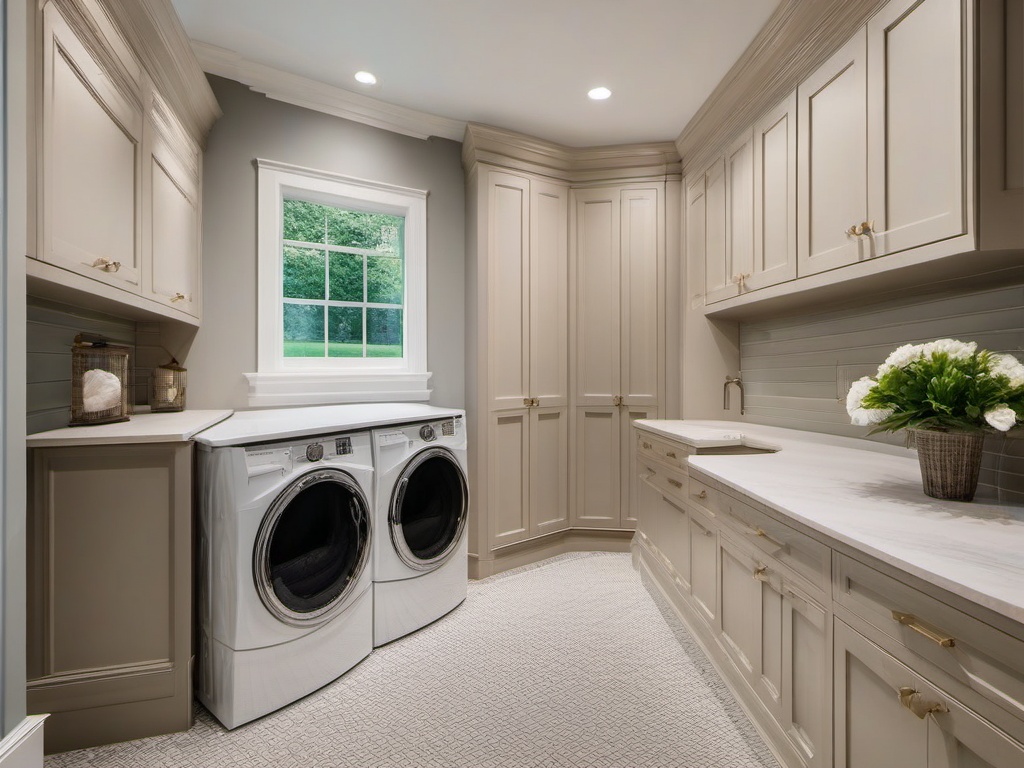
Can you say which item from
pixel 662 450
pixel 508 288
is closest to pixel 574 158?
pixel 508 288

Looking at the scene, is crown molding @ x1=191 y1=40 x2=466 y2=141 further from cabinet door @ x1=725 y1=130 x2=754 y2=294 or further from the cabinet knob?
cabinet door @ x1=725 y1=130 x2=754 y2=294

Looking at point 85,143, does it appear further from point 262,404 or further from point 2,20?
point 262,404

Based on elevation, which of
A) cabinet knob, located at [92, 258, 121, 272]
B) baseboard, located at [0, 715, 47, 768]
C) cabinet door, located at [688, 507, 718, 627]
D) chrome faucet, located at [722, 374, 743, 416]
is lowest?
baseboard, located at [0, 715, 47, 768]

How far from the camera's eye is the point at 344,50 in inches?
94.9

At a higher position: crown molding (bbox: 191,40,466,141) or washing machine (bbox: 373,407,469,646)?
crown molding (bbox: 191,40,466,141)

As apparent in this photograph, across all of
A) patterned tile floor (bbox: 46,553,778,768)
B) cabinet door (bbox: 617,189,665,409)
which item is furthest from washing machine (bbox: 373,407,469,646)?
cabinet door (bbox: 617,189,665,409)

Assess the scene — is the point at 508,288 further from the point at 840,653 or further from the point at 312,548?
the point at 840,653

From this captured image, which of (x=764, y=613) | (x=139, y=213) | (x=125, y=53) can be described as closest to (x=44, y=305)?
(x=139, y=213)

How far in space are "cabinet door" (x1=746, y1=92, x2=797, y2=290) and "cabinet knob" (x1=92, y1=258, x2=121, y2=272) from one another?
247 centimetres

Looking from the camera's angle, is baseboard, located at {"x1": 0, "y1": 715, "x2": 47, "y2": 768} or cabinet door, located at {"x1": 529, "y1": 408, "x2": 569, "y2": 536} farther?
cabinet door, located at {"x1": 529, "y1": 408, "x2": 569, "y2": 536}

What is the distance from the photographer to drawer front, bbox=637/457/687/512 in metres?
2.27

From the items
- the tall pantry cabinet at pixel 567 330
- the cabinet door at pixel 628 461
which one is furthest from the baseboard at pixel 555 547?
the cabinet door at pixel 628 461

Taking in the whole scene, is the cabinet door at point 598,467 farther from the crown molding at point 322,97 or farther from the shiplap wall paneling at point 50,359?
the shiplap wall paneling at point 50,359

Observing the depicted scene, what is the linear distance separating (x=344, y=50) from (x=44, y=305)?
1690 mm
